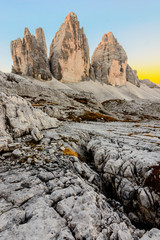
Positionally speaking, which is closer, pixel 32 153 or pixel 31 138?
pixel 32 153

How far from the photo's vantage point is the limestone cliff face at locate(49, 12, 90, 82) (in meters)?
136

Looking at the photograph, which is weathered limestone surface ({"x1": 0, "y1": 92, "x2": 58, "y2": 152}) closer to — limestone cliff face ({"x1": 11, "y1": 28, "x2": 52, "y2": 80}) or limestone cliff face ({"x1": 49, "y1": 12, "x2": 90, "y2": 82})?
limestone cliff face ({"x1": 11, "y1": 28, "x2": 52, "y2": 80})

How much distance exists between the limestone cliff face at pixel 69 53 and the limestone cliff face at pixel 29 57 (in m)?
15.9

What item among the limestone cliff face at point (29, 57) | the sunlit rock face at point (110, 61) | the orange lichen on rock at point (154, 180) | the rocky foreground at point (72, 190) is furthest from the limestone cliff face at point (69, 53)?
the orange lichen on rock at point (154, 180)

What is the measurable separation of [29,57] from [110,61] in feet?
374

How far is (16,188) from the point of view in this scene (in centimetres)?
645

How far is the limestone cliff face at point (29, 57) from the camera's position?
390ft

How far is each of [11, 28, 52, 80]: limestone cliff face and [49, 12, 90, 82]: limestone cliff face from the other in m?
15.9

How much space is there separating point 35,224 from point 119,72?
200793 millimetres

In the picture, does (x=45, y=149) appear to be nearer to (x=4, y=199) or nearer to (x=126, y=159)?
(x=4, y=199)

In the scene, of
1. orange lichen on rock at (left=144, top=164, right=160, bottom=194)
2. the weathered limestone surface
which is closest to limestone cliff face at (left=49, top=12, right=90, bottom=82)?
the weathered limestone surface

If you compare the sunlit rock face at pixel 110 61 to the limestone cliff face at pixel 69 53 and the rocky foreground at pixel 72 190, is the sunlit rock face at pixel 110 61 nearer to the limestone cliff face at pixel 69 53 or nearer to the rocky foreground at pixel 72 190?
the limestone cliff face at pixel 69 53

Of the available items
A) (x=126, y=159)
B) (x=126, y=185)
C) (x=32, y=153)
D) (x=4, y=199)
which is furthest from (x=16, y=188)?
(x=126, y=159)

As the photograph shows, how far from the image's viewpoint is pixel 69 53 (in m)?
139
